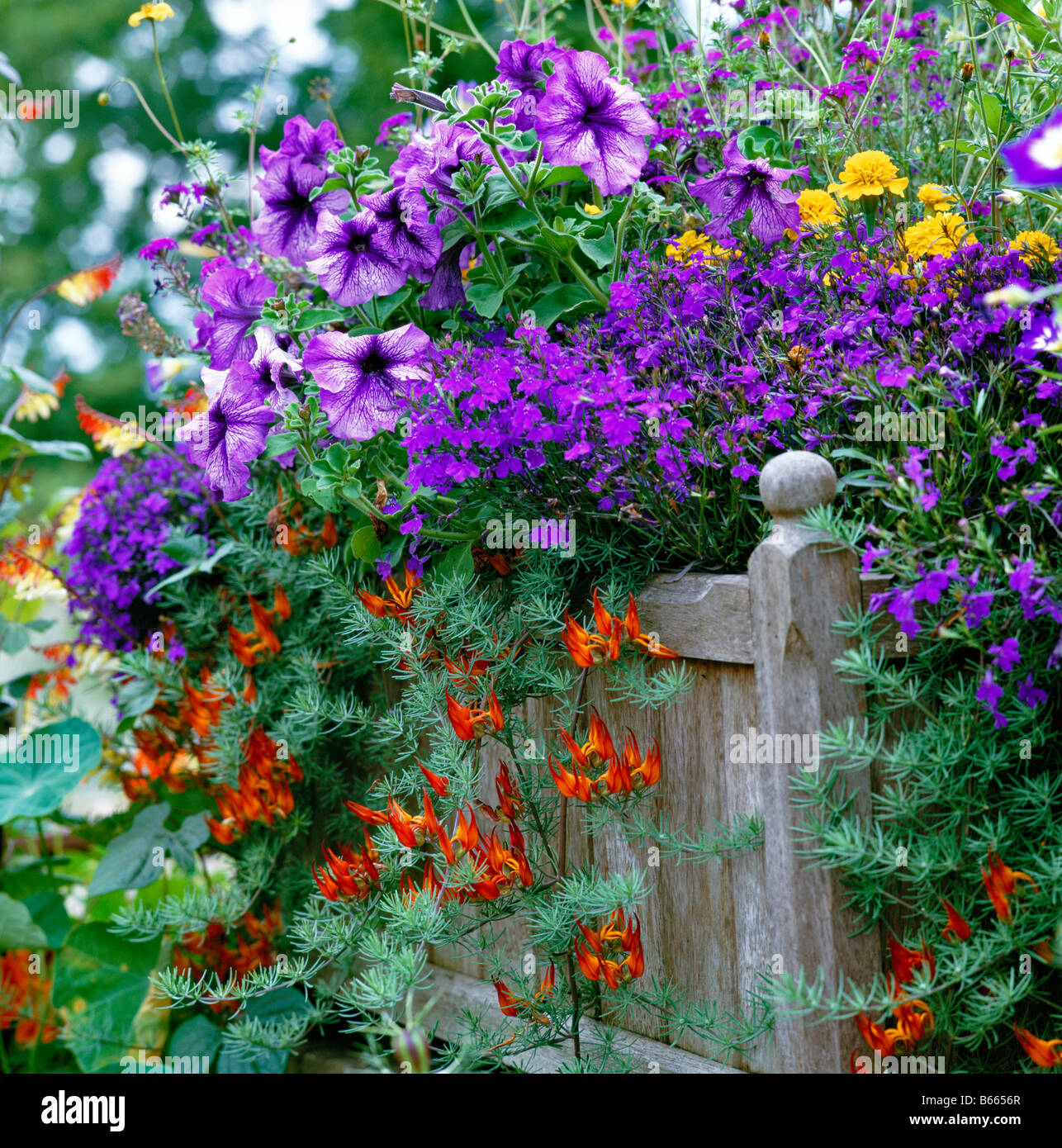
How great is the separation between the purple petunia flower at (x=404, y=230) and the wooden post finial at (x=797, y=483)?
0.75 m

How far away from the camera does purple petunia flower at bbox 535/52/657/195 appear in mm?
1509

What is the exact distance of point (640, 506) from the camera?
1.42m

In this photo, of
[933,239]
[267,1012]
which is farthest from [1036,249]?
[267,1012]

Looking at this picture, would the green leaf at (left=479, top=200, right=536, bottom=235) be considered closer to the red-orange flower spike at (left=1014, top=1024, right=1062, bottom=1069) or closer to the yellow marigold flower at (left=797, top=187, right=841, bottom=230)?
the yellow marigold flower at (left=797, top=187, right=841, bottom=230)

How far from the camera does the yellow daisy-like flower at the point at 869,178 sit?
153 centimetres

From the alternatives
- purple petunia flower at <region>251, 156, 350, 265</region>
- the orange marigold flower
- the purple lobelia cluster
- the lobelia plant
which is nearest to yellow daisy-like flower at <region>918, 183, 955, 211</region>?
the lobelia plant

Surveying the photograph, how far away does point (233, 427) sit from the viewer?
168cm

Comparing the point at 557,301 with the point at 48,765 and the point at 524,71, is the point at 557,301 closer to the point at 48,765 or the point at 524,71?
the point at 524,71

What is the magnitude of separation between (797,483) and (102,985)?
1822 mm

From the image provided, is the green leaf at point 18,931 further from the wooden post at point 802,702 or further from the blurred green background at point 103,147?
the blurred green background at point 103,147

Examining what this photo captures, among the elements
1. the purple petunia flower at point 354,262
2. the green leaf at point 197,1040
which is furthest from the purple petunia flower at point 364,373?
the green leaf at point 197,1040
